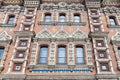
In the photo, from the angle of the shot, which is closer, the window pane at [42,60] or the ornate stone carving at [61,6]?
the window pane at [42,60]

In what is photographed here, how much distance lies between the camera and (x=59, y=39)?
47.1ft

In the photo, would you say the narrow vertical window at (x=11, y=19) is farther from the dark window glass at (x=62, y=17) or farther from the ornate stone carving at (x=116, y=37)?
the ornate stone carving at (x=116, y=37)

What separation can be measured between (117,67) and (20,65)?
536cm

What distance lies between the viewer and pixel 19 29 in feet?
49.4

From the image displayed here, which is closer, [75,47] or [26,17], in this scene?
[75,47]

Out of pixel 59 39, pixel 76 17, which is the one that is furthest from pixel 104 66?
pixel 76 17

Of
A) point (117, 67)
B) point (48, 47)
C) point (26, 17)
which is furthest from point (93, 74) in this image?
point (26, 17)

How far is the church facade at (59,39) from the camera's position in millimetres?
12328

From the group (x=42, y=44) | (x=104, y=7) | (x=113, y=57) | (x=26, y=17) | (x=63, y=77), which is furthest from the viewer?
(x=104, y=7)

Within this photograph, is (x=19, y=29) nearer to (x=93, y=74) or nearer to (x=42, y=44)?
(x=42, y=44)

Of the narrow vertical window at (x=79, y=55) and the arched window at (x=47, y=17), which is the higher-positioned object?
the arched window at (x=47, y=17)

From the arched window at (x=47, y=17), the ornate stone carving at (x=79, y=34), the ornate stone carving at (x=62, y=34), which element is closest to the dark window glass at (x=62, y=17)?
the arched window at (x=47, y=17)

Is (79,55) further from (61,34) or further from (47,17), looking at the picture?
(47,17)

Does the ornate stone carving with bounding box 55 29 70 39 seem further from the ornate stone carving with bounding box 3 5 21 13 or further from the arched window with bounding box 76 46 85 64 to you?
the ornate stone carving with bounding box 3 5 21 13
